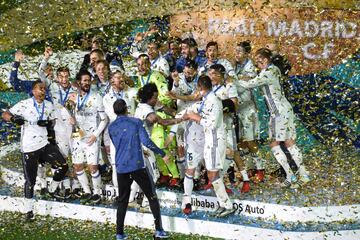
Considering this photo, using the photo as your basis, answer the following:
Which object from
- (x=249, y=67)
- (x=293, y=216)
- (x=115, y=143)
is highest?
(x=249, y=67)

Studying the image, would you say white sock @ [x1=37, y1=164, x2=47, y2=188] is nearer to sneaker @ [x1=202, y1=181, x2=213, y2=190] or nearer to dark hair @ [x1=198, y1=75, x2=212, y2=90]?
sneaker @ [x1=202, y1=181, x2=213, y2=190]

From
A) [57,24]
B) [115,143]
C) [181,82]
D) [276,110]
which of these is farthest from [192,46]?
[57,24]

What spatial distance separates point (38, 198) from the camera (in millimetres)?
11258

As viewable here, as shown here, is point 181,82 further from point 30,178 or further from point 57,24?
point 57,24

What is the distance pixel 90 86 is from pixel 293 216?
3157mm

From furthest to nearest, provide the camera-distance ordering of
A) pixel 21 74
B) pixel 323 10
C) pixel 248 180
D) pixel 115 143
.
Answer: pixel 21 74 < pixel 323 10 < pixel 248 180 < pixel 115 143

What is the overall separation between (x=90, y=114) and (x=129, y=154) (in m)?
1.69

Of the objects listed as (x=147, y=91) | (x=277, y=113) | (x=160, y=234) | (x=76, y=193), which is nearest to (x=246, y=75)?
(x=277, y=113)

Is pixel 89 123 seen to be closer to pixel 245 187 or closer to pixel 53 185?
pixel 53 185

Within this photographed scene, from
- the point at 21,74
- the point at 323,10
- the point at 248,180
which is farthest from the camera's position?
the point at 21,74

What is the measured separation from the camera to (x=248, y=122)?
1107cm

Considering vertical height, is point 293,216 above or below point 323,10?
below

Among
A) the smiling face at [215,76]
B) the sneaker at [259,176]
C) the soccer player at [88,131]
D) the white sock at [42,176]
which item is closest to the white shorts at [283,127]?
the sneaker at [259,176]

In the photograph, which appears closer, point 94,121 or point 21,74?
point 94,121
